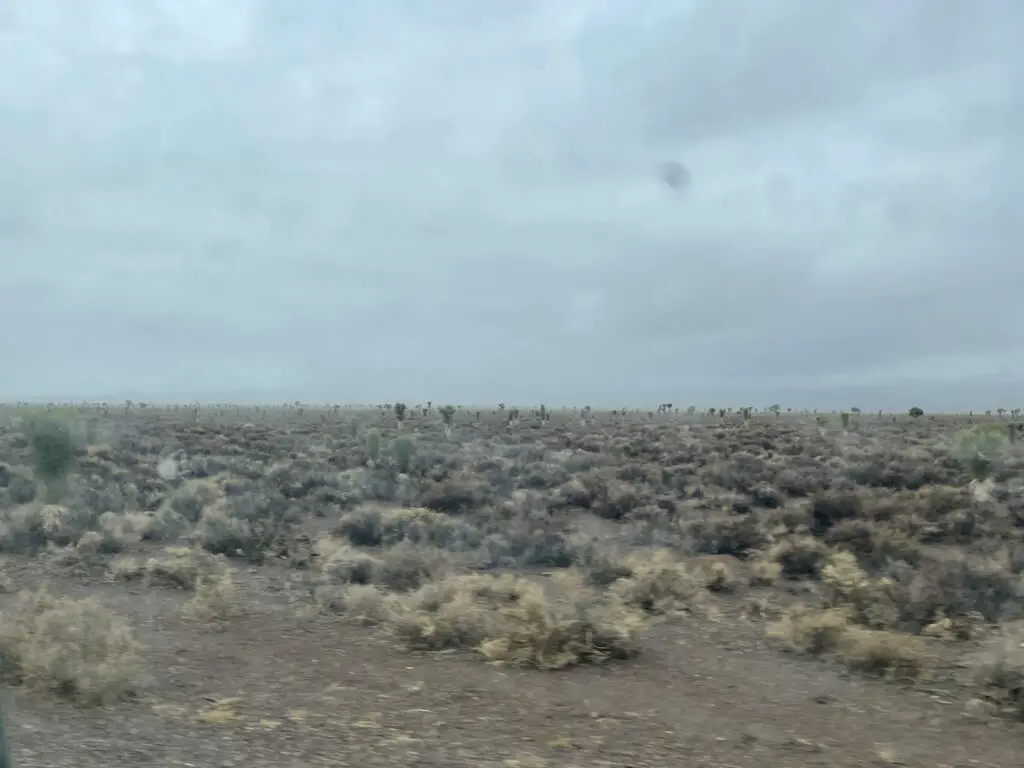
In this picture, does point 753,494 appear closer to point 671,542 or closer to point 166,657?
point 671,542

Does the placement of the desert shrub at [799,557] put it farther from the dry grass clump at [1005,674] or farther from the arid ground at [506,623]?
the dry grass clump at [1005,674]

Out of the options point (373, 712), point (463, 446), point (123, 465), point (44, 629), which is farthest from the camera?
point (463, 446)

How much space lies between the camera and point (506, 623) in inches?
521

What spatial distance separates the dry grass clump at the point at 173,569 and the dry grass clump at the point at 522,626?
15.0 feet

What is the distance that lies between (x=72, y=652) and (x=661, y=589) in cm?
901

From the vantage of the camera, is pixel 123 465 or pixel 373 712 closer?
pixel 373 712

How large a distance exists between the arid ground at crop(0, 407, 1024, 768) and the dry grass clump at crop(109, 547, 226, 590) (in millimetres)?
59

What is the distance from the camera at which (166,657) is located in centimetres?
1238

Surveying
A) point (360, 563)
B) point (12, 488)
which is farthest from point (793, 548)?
point (12, 488)

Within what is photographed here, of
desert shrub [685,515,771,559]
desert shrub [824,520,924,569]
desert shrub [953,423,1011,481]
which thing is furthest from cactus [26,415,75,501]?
desert shrub [953,423,1011,481]

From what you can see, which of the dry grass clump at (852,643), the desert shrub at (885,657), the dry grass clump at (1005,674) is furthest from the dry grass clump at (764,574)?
the dry grass clump at (1005,674)

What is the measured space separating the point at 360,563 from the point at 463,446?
3043 cm

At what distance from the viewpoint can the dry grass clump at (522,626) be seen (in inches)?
480

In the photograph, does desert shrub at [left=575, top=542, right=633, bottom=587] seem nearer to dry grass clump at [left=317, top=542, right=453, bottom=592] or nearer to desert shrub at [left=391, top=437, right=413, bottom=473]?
dry grass clump at [left=317, top=542, right=453, bottom=592]
